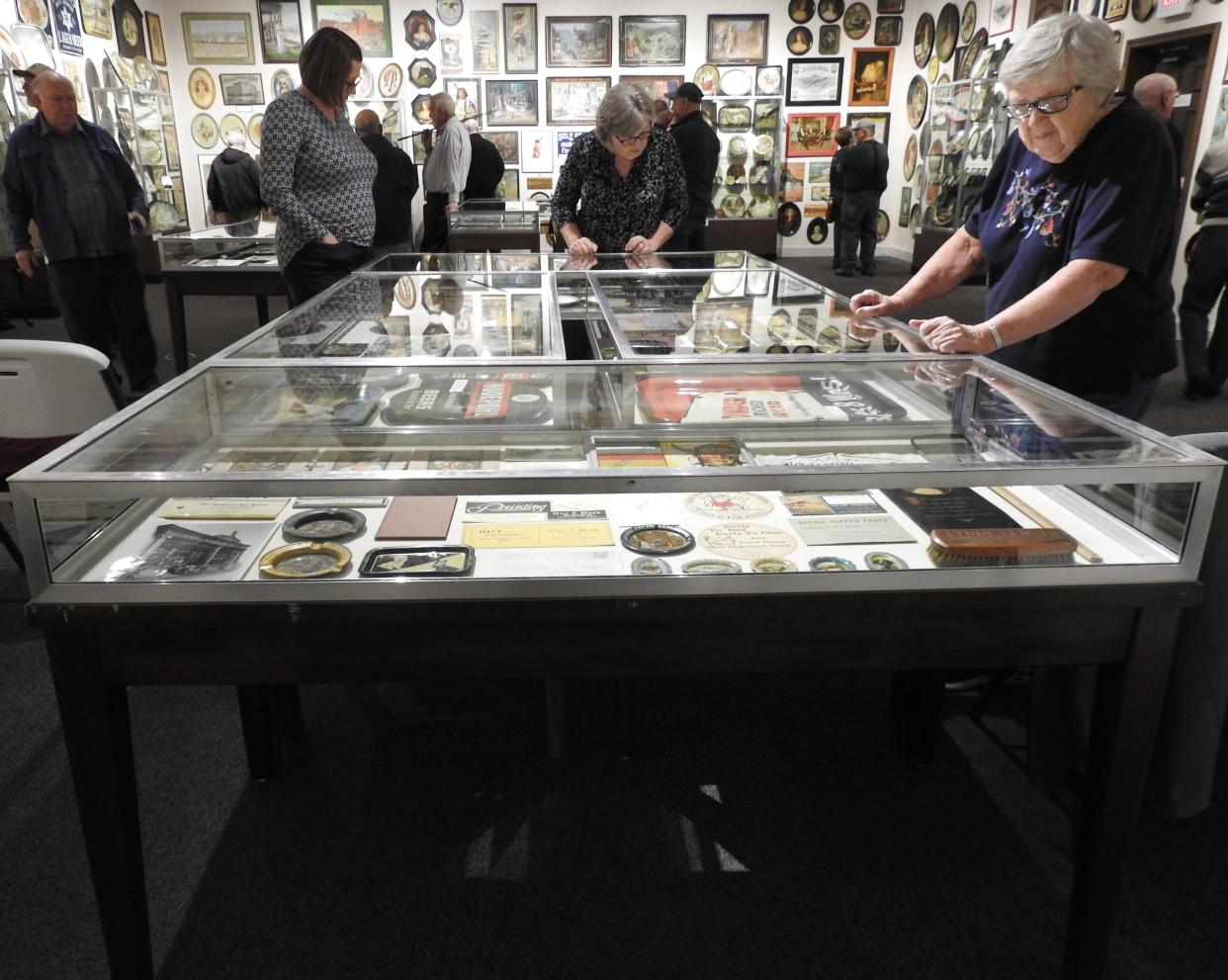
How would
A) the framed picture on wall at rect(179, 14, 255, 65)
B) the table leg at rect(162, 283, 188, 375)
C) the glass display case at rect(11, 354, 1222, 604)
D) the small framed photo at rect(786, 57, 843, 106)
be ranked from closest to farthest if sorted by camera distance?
the glass display case at rect(11, 354, 1222, 604), the table leg at rect(162, 283, 188, 375), the framed picture on wall at rect(179, 14, 255, 65), the small framed photo at rect(786, 57, 843, 106)

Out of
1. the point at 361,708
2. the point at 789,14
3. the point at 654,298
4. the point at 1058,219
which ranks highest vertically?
the point at 789,14

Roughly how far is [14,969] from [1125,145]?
245cm

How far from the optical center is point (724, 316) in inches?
89.7

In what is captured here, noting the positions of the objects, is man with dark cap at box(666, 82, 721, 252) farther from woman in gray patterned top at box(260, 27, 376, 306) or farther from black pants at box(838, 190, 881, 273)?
black pants at box(838, 190, 881, 273)

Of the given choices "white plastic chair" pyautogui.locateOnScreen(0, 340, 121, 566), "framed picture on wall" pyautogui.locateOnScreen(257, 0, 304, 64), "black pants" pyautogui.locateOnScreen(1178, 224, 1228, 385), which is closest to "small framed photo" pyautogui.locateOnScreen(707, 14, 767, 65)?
"framed picture on wall" pyautogui.locateOnScreen(257, 0, 304, 64)

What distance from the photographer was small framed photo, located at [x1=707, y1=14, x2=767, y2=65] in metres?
10.8

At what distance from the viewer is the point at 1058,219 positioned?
1.90 m

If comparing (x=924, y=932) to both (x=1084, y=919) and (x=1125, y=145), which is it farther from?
(x=1125, y=145)

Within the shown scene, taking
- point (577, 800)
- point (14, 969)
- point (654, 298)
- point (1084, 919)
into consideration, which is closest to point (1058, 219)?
point (654, 298)

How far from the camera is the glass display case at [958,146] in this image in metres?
8.41

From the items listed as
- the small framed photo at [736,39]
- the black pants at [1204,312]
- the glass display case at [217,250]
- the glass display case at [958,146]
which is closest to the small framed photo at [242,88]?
the small framed photo at [736,39]

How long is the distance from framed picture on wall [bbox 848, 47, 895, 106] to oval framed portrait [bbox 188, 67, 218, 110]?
295 inches

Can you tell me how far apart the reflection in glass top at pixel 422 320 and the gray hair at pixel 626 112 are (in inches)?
26.6

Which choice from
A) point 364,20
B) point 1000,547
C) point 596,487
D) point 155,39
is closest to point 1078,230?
point 1000,547
